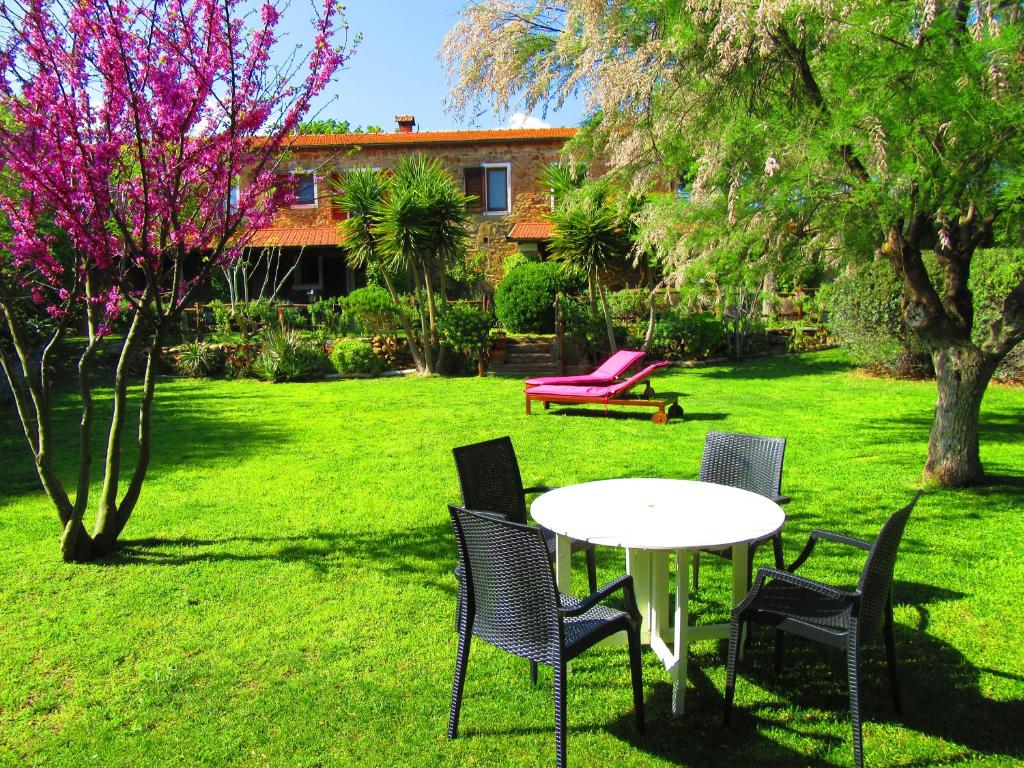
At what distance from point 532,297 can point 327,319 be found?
487 centimetres

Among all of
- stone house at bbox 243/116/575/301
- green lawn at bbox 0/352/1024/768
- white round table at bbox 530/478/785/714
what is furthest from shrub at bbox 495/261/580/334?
white round table at bbox 530/478/785/714

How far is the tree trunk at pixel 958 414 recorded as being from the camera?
6277 mm

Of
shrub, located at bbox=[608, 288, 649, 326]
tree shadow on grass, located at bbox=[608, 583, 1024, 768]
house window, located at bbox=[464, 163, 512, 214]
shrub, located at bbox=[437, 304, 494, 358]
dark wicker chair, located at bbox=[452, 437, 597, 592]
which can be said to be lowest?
tree shadow on grass, located at bbox=[608, 583, 1024, 768]

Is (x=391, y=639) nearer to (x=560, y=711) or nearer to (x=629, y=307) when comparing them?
(x=560, y=711)

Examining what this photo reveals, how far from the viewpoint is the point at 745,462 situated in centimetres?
441

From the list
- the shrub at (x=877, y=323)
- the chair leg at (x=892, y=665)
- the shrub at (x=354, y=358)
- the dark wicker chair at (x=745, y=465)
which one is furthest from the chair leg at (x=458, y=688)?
the shrub at (x=354, y=358)

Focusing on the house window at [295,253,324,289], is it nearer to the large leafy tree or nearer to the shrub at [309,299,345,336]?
the shrub at [309,299,345,336]

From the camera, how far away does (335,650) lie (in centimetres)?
382

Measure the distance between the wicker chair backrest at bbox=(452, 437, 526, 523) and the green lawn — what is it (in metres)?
0.64

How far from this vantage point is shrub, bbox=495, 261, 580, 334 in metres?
18.2

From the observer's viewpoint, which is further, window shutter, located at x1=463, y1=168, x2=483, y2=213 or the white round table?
window shutter, located at x1=463, y1=168, x2=483, y2=213

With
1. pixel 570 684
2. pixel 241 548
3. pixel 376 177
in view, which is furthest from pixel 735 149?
pixel 376 177

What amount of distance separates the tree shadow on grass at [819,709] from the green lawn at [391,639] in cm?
1

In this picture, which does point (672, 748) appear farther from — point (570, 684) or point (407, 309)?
point (407, 309)
